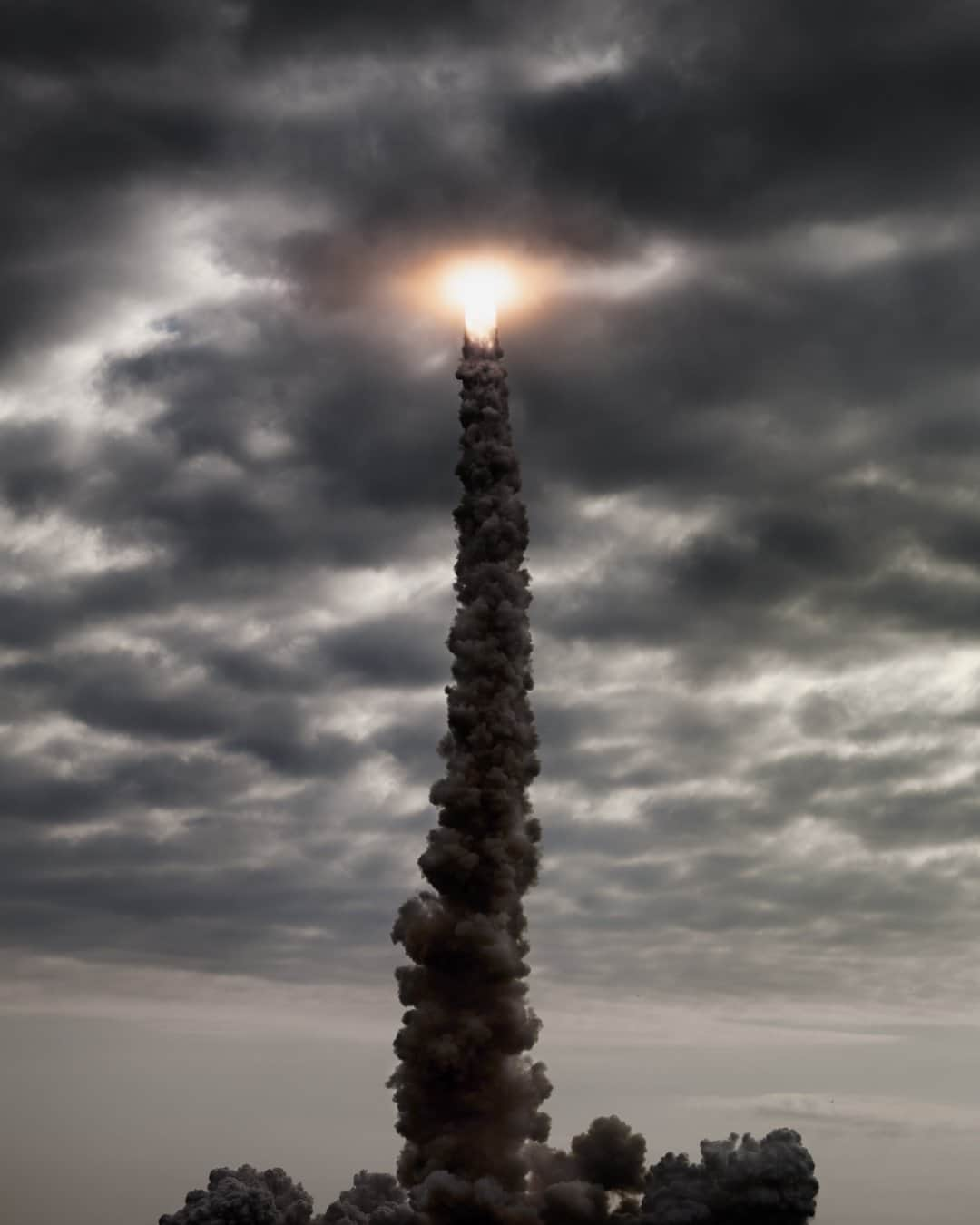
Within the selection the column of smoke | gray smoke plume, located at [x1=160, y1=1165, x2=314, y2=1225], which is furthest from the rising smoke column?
gray smoke plume, located at [x1=160, y1=1165, x2=314, y2=1225]

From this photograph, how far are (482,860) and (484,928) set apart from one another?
561 centimetres

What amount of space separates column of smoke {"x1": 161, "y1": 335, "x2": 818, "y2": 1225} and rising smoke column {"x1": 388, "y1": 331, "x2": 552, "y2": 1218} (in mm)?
100

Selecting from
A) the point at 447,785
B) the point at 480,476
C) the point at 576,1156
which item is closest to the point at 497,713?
the point at 447,785

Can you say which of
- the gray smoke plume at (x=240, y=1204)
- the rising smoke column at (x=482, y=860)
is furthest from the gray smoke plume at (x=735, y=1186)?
the gray smoke plume at (x=240, y=1204)

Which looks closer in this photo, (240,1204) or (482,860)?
(482,860)

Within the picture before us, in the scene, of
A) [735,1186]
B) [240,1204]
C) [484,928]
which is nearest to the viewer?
[484,928]

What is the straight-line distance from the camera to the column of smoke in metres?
148

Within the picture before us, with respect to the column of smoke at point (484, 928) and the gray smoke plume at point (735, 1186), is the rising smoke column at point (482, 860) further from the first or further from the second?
the gray smoke plume at point (735, 1186)

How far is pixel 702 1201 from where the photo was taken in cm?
15575

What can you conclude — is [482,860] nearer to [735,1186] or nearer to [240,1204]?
[735,1186]

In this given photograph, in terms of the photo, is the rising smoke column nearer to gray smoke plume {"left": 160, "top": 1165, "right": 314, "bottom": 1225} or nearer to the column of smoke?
the column of smoke

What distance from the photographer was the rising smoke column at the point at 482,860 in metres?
148

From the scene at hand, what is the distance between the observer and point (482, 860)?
5945 inches

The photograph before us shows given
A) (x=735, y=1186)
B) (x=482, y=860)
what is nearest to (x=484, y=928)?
(x=482, y=860)
